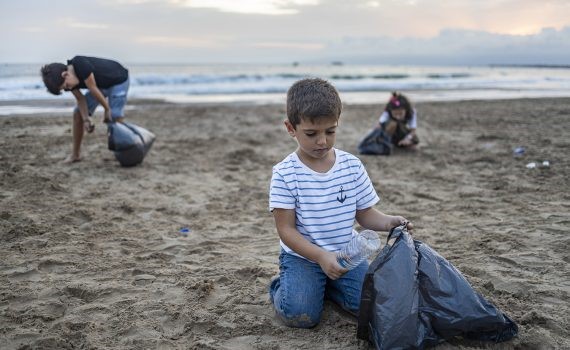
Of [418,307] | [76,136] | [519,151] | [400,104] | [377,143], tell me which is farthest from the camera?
[400,104]

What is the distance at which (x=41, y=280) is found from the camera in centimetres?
318

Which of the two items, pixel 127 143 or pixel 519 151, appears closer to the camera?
pixel 127 143

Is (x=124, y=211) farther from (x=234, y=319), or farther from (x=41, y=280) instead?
(x=234, y=319)

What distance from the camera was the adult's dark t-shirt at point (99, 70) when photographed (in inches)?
231

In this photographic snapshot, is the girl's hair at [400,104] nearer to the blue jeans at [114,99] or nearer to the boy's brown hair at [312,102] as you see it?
the blue jeans at [114,99]

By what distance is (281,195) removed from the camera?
8.84 feet

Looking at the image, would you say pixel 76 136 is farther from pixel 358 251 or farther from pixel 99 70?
pixel 358 251

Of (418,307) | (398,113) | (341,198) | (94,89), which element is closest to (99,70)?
(94,89)

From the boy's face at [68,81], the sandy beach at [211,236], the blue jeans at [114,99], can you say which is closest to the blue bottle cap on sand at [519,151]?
the sandy beach at [211,236]

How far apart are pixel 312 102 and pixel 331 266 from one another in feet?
2.84

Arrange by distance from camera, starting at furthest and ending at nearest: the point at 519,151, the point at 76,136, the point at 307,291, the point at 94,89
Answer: the point at 519,151
the point at 76,136
the point at 94,89
the point at 307,291

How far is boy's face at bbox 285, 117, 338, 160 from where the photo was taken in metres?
2.57

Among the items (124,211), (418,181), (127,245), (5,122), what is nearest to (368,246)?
(127,245)

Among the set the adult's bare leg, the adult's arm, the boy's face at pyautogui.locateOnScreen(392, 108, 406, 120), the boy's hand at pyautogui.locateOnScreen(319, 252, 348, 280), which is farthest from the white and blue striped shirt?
the boy's face at pyautogui.locateOnScreen(392, 108, 406, 120)
